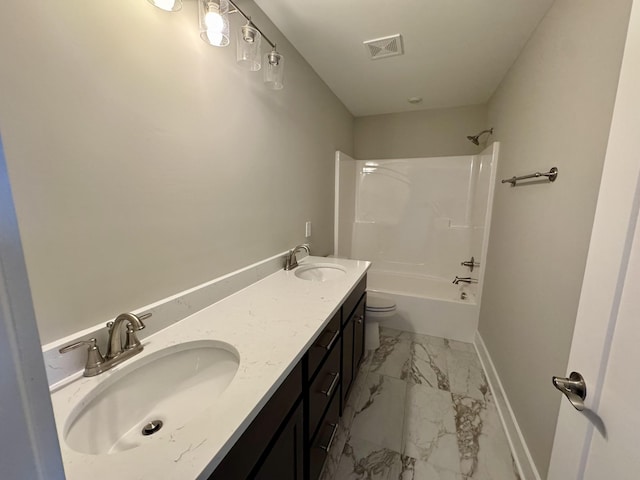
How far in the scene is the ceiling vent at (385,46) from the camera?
1691 mm

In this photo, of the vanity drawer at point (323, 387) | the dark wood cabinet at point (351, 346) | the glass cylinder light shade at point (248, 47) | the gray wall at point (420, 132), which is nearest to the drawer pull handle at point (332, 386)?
the vanity drawer at point (323, 387)

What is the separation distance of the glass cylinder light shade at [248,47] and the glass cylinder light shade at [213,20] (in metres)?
0.13

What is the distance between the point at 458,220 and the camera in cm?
299

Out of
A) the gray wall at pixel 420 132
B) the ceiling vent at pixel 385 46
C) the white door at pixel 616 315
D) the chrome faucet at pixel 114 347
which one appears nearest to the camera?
the white door at pixel 616 315

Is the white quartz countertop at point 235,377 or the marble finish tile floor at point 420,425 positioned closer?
the white quartz countertop at point 235,377

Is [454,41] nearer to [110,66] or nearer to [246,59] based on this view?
[246,59]

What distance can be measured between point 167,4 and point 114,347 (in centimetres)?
110

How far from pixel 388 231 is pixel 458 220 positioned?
78cm

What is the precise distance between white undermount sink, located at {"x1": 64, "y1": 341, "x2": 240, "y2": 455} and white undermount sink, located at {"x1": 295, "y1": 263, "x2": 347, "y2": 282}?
37.0 inches

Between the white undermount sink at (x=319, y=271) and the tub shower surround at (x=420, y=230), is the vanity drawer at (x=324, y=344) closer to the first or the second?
the white undermount sink at (x=319, y=271)

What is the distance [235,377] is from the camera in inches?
28.2

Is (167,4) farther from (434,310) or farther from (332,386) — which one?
(434,310)

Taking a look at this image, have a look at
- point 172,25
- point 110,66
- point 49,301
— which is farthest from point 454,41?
point 49,301

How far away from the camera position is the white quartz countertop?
49 cm
